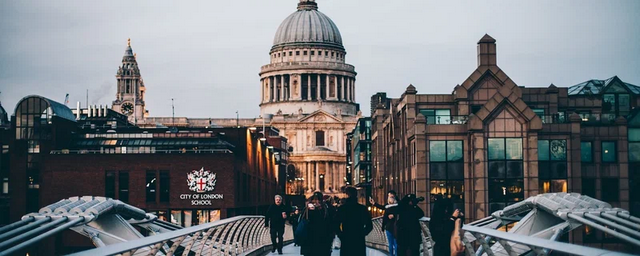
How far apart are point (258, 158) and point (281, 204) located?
72570 millimetres

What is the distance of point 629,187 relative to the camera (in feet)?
202

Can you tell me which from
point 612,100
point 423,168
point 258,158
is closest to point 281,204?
point 423,168

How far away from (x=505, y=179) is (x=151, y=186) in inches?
1154

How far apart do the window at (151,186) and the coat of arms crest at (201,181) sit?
8.65ft

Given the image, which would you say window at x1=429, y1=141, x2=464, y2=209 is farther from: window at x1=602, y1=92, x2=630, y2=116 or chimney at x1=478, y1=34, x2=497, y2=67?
window at x1=602, y1=92, x2=630, y2=116

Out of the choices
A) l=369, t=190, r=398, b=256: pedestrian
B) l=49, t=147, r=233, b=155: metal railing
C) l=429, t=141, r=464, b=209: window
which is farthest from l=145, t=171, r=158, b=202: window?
l=369, t=190, r=398, b=256: pedestrian

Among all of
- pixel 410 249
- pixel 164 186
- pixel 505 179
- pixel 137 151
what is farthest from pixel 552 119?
pixel 410 249

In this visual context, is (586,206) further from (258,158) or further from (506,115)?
(258,158)

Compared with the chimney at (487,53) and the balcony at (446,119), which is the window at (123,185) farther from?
the chimney at (487,53)

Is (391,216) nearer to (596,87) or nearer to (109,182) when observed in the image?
(109,182)

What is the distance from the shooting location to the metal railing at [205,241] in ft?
43.5

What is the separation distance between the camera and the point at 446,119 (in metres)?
62.2

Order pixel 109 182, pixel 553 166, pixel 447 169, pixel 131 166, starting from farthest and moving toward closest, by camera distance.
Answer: pixel 109 182, pixel 131 166, pixel 553 166, pixel 447 169

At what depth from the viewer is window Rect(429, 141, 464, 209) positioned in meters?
58.8
